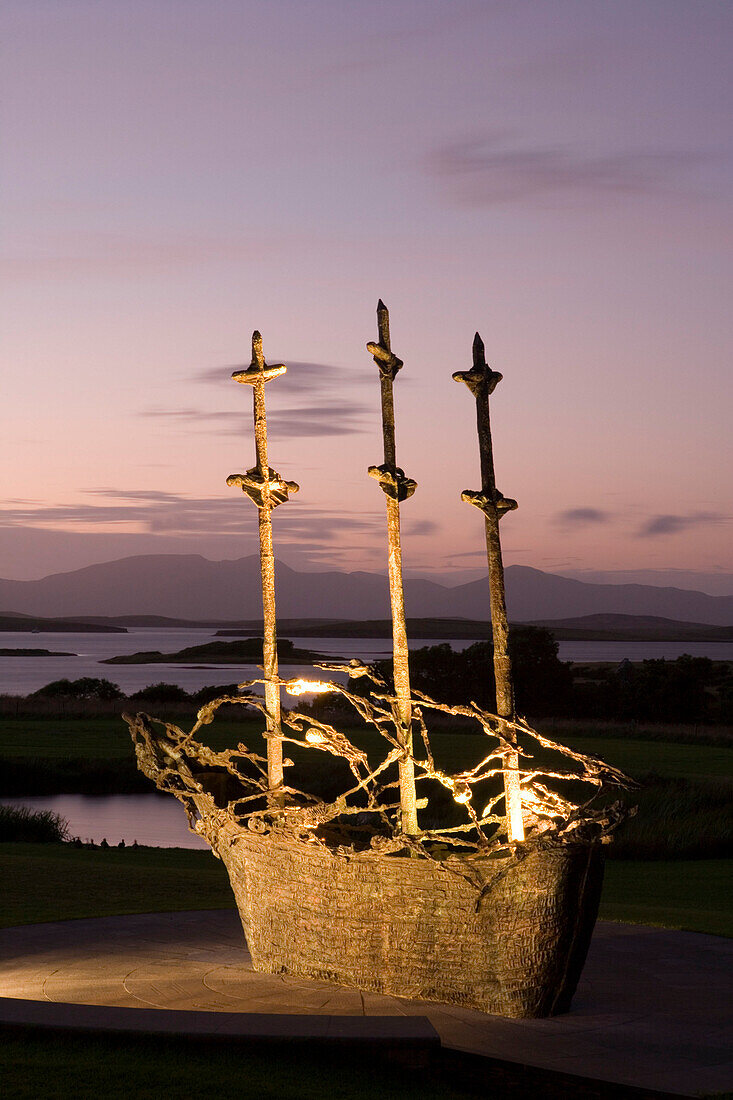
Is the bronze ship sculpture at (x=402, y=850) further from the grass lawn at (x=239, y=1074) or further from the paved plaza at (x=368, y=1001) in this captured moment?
the grass lawn at (x=239, y=1074)

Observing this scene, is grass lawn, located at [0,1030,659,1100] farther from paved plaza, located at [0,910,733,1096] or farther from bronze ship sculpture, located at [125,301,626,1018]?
bronze ship sculpture, located at [125,301,626,1018]

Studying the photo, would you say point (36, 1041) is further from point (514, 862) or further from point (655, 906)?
point (655, 906)

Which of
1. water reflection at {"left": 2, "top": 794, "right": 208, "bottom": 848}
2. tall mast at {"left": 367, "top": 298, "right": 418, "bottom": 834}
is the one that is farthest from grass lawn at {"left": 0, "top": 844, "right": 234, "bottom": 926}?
water reflection at {"left": 2, "top": 794, "right": 208, "bottom": 848}

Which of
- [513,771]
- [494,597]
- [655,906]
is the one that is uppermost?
[494,597]

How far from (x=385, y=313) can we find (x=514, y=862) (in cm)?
449

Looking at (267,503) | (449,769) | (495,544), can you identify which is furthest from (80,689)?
(495,544)

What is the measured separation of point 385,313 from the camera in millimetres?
9828

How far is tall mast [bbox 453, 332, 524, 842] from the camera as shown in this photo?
8789mm

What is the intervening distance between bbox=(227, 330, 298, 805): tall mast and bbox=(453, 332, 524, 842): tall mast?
183 cm

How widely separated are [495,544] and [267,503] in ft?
7.13

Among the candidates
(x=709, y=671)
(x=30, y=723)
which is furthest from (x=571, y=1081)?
(x=709, y=671)

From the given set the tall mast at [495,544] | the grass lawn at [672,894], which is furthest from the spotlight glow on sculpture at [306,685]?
the grass lawn at [672,894]

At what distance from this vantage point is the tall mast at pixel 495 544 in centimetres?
879

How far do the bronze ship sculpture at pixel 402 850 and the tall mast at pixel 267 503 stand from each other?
2 centimetres
